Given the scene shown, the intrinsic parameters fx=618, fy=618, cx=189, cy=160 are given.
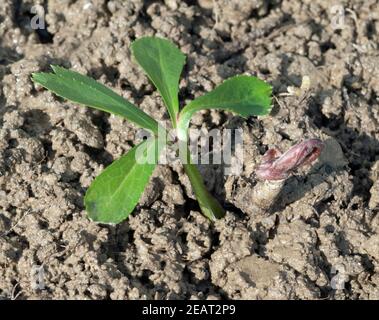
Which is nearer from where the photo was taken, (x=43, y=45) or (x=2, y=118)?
(x=2, y=118)

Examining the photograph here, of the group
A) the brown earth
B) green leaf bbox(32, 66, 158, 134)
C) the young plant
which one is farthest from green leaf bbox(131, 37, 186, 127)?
the brown earth

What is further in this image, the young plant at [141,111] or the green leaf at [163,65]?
the green leaf at [163,65]

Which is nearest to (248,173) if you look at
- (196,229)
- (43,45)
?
(196,229)

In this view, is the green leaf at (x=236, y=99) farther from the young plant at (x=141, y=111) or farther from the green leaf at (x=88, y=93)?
the green leaf at (x=88, y=93)

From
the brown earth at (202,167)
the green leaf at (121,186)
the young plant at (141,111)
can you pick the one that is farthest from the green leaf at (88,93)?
the brown earth at (202,167)

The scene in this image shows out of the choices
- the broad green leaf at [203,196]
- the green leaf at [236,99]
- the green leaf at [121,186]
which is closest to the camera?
the green leaf at [121,186]

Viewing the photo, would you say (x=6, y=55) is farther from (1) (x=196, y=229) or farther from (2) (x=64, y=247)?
(1) (x=196, y=229)
